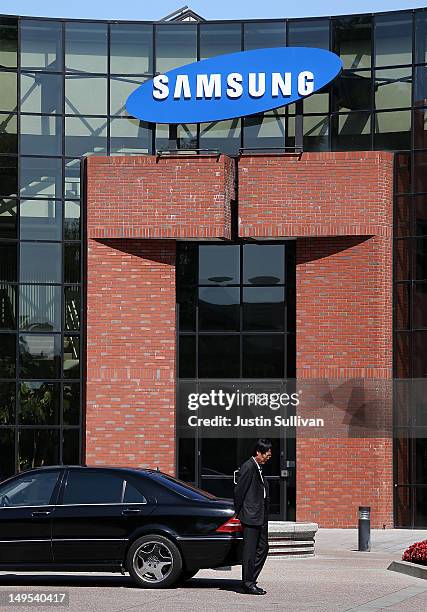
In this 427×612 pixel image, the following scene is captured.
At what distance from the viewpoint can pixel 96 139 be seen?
100ft

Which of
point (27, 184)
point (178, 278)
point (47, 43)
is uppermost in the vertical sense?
point (47, 43)

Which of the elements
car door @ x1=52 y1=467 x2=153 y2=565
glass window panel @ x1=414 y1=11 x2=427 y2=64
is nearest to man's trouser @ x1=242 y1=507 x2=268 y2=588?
car door @ x1=52 y1=467 x2=153 y2=565

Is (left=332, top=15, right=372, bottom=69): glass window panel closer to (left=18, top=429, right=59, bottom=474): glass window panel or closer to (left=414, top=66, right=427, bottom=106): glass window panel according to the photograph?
(left=414, top=66, right=427, bottom=106): glass window panel

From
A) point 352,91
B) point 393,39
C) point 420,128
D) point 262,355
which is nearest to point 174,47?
point 352,91

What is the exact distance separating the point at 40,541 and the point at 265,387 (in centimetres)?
1462

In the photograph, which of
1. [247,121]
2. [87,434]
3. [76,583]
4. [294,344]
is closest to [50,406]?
[87,434]

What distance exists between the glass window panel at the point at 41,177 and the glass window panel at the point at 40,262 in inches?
46.8

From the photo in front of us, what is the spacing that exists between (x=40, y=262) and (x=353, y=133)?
7.83 meters

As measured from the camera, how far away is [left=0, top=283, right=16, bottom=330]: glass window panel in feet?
98.0

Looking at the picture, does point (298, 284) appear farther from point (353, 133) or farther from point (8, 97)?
point (8, 97)

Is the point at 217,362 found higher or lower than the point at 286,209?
lower

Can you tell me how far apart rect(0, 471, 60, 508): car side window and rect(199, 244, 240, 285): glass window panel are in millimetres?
14361

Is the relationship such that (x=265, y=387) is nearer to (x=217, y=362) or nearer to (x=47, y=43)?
(x=217, y=362)

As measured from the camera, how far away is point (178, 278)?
99.3 ft
